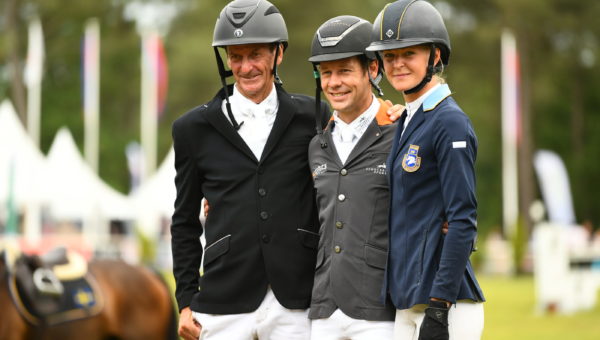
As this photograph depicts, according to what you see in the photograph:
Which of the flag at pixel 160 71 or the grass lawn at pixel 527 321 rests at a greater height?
the flag at pixel 160 71

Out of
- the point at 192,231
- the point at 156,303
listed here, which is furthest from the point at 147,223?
the point at 192,231

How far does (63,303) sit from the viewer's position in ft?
27.8

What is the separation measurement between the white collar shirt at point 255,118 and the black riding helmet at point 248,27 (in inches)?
1.7

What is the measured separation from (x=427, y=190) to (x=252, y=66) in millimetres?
1109

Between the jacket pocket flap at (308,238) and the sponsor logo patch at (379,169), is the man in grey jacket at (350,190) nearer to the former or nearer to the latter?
the sponsor logo patch at (379,169)

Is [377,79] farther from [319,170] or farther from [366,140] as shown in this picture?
[319,170]

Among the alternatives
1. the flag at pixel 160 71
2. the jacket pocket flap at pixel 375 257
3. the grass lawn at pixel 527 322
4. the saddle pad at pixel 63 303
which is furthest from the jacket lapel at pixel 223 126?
the flag at pixel 160 71

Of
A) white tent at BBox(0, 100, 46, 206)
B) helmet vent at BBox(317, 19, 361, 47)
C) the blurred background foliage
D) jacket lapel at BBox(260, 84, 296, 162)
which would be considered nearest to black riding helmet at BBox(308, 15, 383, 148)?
helmet vent at BBox(317, 19, 361, 47)

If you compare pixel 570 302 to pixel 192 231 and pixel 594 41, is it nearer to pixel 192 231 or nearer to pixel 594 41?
pixel 192 231

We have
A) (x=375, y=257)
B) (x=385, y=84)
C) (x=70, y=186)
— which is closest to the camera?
(x=375, y=257)

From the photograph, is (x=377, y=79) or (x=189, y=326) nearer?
(x=377, y=79)

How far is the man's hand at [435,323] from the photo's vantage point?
3754 mm

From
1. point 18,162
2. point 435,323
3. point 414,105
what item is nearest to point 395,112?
point 414,105

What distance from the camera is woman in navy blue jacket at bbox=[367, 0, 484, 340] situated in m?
3.81
